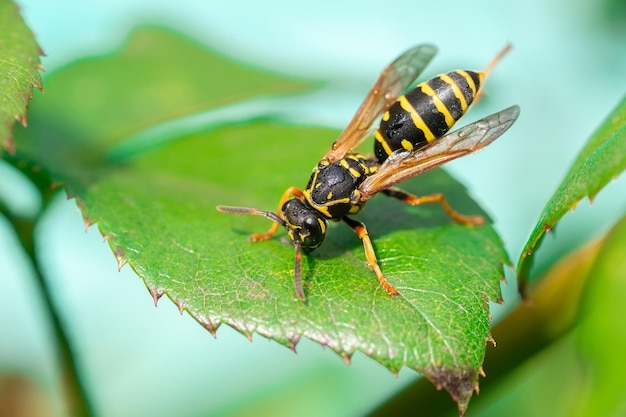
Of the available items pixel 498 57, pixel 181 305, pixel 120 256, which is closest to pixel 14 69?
pixel 120 256

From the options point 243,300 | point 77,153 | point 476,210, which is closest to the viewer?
point 243,300

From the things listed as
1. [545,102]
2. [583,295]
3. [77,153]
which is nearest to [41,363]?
[77,153]

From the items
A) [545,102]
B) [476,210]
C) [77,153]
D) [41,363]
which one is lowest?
[41,363]

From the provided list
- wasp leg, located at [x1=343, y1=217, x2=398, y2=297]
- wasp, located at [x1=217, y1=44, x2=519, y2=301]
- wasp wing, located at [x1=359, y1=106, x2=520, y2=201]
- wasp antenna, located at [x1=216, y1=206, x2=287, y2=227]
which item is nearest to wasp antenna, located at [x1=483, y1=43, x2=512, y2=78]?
wasp, located at [x1=217, y1=44, x2=519, y2=301]

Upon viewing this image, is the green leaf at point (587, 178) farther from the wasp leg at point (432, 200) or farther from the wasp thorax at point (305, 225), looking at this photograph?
the wasp thorax at point (305, 225)

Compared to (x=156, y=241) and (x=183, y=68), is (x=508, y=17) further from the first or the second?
(x=156, y=241)

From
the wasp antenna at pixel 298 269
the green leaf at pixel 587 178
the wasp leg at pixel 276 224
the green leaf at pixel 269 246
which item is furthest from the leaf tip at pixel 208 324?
the green leaf at pixel 587 178
